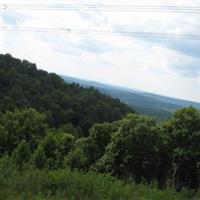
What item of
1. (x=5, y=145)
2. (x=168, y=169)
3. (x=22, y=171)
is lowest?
(x=5, y=145)

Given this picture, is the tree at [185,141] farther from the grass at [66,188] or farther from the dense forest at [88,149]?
the grass at [66,188]

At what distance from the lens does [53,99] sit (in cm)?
10806

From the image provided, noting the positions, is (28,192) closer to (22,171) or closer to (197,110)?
(22,171)

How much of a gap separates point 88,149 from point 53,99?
62.3 metres

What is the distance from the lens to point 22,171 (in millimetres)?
12164

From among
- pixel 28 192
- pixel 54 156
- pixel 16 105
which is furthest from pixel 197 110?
pixel 16 105

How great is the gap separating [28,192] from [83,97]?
103 meters

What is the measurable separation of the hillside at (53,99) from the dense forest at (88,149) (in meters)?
0.20

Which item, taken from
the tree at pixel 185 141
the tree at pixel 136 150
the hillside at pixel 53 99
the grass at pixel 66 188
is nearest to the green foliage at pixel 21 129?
the tree at pixel 136 150

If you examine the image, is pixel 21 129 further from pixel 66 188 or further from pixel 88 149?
pixel 66 188

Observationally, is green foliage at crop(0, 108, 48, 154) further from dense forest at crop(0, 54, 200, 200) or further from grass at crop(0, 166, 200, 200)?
grass at crop(0, 166, 200, 200)

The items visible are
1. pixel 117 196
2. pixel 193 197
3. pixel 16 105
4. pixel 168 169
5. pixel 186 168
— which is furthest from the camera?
pixel 16 105

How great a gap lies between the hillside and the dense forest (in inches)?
8.0

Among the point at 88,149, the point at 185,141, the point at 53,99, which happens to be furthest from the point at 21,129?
the point at 53,99
